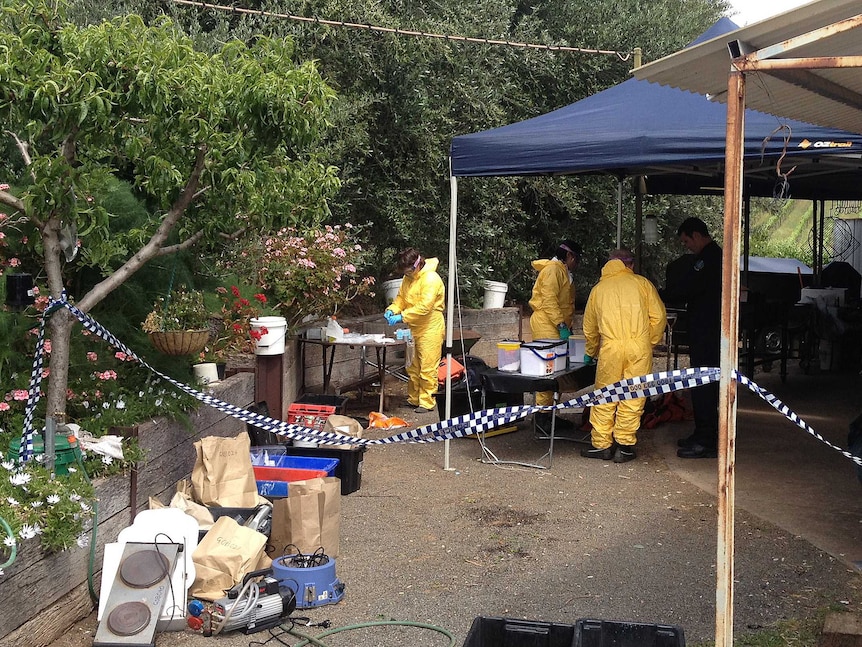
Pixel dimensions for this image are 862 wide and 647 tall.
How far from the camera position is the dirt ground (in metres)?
4.80

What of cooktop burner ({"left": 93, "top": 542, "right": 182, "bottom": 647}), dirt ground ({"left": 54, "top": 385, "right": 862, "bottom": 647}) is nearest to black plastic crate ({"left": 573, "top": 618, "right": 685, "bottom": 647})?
dirt ground ({"left": 54, "top": 385, "right": 862, "bottom": 647})

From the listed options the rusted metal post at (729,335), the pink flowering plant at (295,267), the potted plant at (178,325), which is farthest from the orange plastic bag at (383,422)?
the rusted metal post at (729,335)

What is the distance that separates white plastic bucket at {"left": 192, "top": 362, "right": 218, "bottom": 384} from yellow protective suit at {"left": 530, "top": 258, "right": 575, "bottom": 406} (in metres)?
3.48

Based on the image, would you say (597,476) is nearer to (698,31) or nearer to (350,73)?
(350,73)

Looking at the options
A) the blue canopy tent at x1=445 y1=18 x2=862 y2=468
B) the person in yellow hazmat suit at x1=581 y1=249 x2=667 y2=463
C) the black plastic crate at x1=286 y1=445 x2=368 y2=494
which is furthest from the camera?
the person in yellow hazmat suit at x1=581 y1=249 x2=667 y2=463

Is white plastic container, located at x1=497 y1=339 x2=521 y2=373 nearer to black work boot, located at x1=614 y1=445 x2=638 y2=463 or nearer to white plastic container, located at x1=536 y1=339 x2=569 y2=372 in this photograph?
white plastic container, located at x1=536 y1=339 x2=569 y2=372

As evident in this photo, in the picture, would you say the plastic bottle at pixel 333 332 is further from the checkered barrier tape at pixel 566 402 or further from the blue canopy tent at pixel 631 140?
the checkered barrier tape at pixel 566 402

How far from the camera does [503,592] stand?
5.15 meters

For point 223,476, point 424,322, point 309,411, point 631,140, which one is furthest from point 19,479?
point 424,322

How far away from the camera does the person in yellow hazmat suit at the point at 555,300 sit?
9.51 meters

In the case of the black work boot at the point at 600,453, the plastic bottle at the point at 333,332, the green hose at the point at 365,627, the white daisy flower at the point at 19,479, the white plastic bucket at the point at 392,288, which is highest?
the white plastic bucket at the point at 392,288

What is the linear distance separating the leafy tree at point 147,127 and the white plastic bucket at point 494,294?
28.7ft

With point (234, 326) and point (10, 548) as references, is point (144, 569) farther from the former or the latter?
point (234, 326)

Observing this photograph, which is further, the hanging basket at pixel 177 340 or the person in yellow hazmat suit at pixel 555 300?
the person in yellow hazmat suit at pixel 555 300
